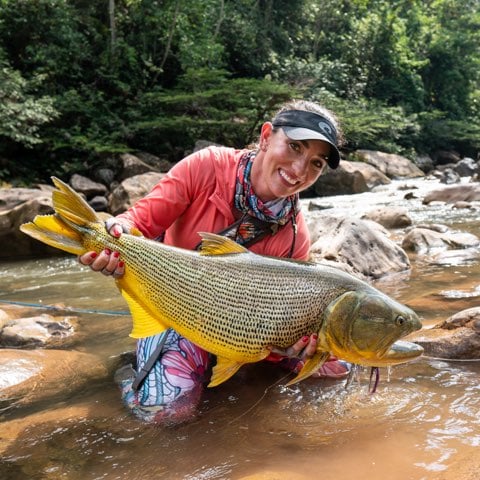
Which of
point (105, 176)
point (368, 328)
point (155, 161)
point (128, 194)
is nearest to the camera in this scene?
point (368, 328)

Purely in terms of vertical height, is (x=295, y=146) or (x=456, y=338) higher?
(x=295, y=146)

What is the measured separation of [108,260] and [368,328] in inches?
53.0

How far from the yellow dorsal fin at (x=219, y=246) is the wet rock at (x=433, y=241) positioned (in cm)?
614

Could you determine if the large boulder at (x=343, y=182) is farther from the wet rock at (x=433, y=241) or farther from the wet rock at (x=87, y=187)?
the wet rock at (x=433, y=241)

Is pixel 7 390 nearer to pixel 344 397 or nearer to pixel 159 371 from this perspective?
pixel 159 371

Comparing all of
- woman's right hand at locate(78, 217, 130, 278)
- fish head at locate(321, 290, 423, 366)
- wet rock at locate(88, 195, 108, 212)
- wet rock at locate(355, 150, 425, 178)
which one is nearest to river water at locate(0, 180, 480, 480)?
fish head at locate(321, 290, 423, 366)

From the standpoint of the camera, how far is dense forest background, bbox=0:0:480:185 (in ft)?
57.7

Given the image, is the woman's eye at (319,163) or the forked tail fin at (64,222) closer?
the forked tail fin at (64,222)

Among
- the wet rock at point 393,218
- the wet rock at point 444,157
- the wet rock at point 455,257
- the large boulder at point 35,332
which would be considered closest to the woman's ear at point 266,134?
the large boulder at point 35,332

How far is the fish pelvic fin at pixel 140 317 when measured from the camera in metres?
2.69

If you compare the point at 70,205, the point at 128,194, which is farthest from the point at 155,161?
the point at 70,205

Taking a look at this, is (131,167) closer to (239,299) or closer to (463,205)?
(463,205)

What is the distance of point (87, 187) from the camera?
14875 mm

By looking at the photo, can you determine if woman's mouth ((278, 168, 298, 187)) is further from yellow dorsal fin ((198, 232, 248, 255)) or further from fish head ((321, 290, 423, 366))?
fish head ((321, 290, 423, 366))
